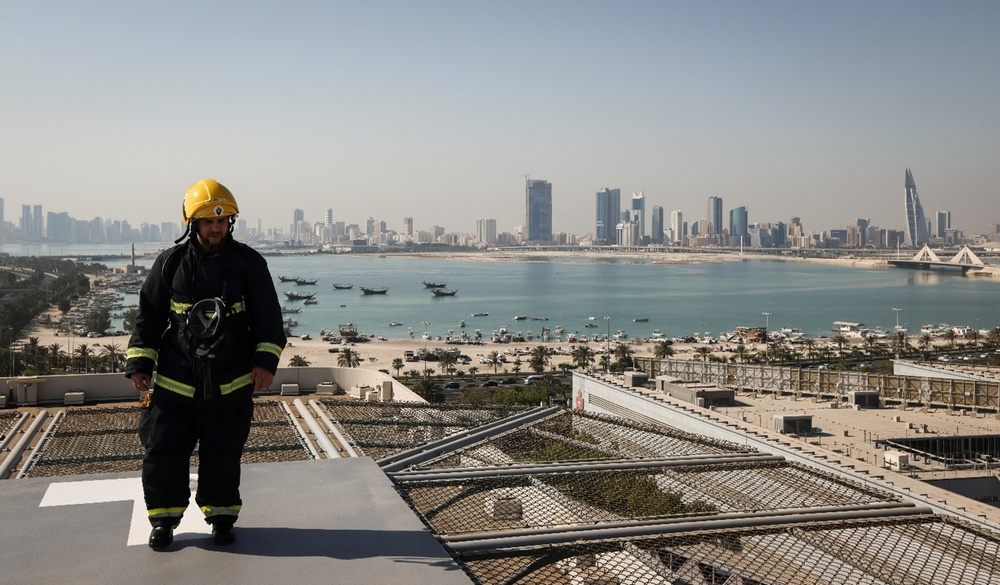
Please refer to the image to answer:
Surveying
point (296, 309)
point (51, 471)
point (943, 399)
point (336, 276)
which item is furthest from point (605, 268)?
point (51, 471)

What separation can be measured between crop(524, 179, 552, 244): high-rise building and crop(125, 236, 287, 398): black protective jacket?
17037 centimetres

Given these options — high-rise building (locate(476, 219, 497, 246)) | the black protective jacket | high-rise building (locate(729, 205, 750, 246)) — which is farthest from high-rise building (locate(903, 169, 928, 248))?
the black protective jacket

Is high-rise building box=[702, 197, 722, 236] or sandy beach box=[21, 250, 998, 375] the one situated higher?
high-rise building box=[702, 197, 722, 236]

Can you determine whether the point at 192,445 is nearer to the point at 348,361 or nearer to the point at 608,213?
the point at 348,361

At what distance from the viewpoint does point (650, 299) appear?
68.8 metres

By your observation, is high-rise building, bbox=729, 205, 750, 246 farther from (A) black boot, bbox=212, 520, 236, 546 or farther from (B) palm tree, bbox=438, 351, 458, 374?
(A) black boot, bbox=212, 520, 236, 546

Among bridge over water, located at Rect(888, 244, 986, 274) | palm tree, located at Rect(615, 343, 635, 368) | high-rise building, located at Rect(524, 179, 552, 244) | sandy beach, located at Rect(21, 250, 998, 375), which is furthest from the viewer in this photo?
high-rise building, located at Rect(524, 179, 552, 244)

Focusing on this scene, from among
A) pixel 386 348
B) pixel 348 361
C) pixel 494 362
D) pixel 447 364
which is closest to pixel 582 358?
pixel 494 362

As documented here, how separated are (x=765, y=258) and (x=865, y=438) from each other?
126 m

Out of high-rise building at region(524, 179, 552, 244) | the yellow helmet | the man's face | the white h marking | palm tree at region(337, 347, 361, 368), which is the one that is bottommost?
palm tree at region(337, 347, 361, 368)

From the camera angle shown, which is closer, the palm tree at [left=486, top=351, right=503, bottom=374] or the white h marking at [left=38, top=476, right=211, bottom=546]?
the white h marking at [left=38, top=476, right=211, bottom=546]

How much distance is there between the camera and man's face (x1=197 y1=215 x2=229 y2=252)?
6.73 feet

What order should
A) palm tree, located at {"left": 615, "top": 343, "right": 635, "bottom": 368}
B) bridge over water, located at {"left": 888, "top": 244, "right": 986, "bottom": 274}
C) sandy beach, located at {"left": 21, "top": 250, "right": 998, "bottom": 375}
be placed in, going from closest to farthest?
1. palm tree, located at {"left": 615, "top": 343, "right": 635, "bottom": 368}
2. sandy beach, located at {"left": 21, "top": 250, "right": 998, "bottom": 375}
3. bridge over water, located at {"left": 888, "top": 244, "right": 986, "bottom": 274}

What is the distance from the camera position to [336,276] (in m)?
99.4
